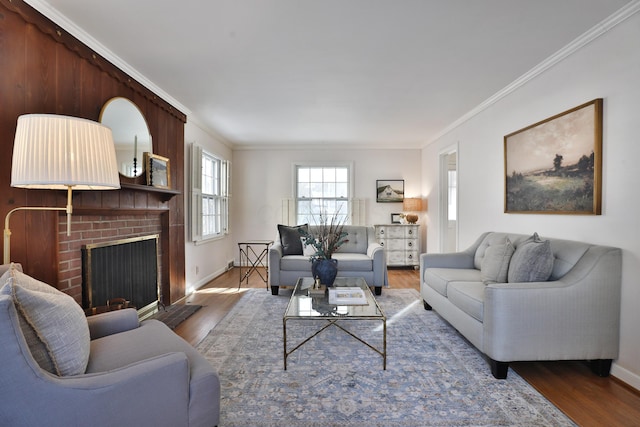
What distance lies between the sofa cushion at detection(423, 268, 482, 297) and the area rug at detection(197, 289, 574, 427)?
384 mm

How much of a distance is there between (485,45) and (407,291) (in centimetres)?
295

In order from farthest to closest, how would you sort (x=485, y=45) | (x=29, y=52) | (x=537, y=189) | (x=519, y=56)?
(x=537, y=189)
(x=519, y=56)
(x=485, y=45)
(x=29, y=52)

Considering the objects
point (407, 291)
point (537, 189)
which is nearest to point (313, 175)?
point (407, 291)

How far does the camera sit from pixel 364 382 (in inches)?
78.3

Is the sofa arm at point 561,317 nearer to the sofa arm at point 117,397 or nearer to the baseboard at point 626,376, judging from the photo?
the baseboard at point 626,376

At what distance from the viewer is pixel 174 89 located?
10.7ft

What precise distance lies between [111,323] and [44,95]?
151 cm

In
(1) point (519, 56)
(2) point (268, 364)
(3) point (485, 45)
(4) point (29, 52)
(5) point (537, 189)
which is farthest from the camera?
(5) point (537, 189)

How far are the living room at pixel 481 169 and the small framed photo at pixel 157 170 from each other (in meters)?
0.21

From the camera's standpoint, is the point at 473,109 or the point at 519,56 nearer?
the point at 519,56

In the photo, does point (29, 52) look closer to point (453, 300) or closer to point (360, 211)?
point (453, 300)

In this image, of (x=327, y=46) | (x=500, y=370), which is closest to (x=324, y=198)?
(x=327, y=46)

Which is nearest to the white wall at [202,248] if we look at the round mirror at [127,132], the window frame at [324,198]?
the round mirror at [127,132]

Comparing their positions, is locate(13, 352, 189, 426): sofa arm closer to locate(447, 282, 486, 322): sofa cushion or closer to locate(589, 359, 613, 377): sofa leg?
locate(447, 282, 486, 322): sofa cushion
